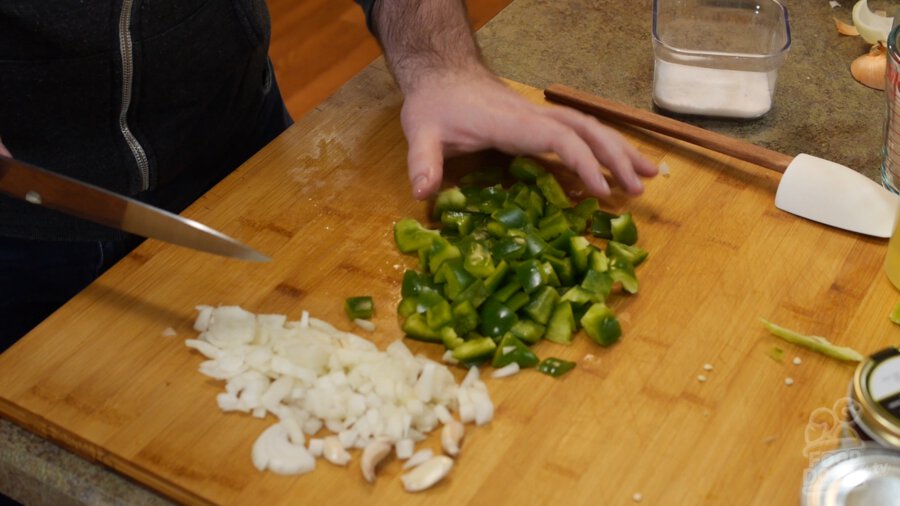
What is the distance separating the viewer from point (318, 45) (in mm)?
3730

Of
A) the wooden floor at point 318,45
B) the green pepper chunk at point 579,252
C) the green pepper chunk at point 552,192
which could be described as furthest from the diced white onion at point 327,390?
the wooden floor at point 318,45

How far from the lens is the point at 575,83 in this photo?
187 centimetres

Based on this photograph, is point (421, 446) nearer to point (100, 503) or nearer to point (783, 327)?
point (100, 503)

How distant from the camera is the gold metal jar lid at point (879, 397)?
3.75ft

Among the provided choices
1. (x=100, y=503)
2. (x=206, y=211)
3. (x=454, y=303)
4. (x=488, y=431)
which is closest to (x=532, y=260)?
(x=454, y=303)

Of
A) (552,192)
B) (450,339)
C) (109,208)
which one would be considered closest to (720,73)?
(552,192)

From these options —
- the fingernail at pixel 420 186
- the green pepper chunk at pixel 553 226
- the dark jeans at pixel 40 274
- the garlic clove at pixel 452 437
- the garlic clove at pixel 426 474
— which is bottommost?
the dark jeans at pixel 40 274

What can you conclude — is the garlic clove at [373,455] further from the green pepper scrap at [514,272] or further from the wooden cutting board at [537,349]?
the green pepper scrap at [514,272]

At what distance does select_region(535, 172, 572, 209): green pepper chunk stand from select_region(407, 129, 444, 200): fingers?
0.15 m

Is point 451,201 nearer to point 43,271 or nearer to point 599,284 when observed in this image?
point 599,284

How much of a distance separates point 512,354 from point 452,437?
0.50ft

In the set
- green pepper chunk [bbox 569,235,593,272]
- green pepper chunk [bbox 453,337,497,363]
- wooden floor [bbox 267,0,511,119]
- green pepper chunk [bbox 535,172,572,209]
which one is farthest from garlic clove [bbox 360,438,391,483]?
wooden floor [bbox 267,0,511,119]

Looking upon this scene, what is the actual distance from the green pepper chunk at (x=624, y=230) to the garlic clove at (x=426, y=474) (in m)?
0.46

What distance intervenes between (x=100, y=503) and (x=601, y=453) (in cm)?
58
